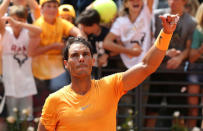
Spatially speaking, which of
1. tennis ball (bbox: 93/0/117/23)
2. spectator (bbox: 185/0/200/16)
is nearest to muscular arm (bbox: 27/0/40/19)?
tennis ball (bbox: 93/0/117/23)

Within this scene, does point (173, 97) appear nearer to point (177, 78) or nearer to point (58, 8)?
point (177, 78)

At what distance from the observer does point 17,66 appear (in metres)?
6.12

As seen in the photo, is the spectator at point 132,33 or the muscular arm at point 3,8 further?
the spectator at point 132,33

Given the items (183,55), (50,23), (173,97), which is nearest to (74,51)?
(50,23)

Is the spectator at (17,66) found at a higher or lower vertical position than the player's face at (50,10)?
lower

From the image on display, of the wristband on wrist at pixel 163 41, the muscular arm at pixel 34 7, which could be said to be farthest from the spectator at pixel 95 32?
the wristband on wrist at pixel 163 41

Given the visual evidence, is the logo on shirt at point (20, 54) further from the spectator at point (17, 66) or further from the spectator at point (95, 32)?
the spectator at point (95, 32)

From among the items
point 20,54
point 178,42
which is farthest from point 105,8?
point 20,54

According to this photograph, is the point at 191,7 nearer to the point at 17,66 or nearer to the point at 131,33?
the point at 131,33

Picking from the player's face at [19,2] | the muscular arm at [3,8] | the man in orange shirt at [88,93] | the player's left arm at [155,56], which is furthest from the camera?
the player's face at [19,2]

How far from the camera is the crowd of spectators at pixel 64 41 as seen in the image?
6.03 m

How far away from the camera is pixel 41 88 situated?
21.0 feet

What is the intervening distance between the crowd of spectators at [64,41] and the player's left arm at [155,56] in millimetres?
2483

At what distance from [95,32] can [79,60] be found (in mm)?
2662
